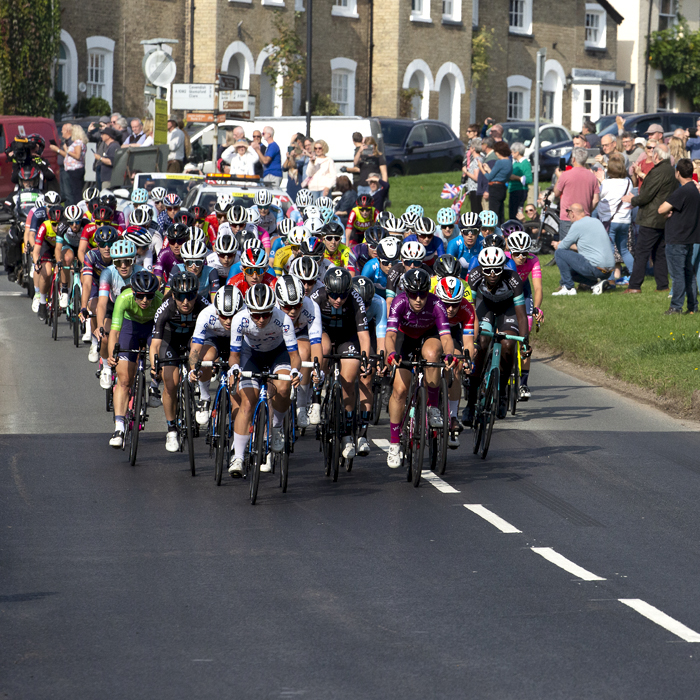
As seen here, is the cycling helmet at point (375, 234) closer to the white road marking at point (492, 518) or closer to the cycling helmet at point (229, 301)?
the cycling helmet at point (229, 301)

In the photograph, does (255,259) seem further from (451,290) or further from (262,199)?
(262,199)

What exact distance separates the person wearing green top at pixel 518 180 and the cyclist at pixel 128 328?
14441 mm

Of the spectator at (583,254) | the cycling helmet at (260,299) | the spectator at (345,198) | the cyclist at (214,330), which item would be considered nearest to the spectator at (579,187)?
the spectator at (583,254)

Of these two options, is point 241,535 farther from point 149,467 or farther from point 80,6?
point 80,6

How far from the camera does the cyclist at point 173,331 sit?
11523 millimetres

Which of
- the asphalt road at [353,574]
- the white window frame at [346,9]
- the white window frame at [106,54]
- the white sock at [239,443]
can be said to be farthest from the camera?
the white window frame at [346,9]

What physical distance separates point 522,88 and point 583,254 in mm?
33856

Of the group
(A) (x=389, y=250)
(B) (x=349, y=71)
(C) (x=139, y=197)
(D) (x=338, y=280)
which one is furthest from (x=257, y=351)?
(B) (x=349, y=71)

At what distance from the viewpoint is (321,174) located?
25.3m

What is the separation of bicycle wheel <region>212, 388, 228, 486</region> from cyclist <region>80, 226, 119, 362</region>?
3.95 metres

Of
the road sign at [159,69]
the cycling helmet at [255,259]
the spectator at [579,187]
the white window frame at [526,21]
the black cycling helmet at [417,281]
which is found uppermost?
the white window frame at [526,21]

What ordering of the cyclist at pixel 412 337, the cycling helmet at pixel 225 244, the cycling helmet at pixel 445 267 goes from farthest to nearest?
the cycling helmet at pixel 225 244
the cycling helmet at pixel 445 267
the cyclist at pixel 412 337

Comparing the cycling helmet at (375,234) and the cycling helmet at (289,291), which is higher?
the cycling helmet at (375,234)

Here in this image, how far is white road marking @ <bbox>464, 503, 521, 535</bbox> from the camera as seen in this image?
9.33 m
